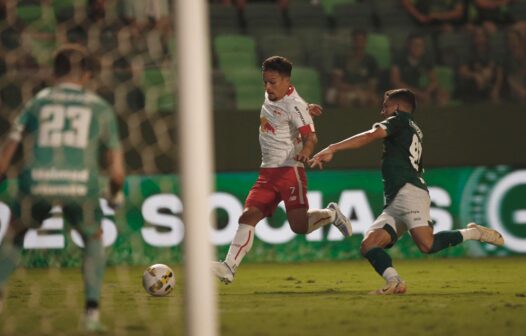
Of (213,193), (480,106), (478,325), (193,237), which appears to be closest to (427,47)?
(480,106)

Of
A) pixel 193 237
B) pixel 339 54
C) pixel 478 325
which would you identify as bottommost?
pixel 478 325

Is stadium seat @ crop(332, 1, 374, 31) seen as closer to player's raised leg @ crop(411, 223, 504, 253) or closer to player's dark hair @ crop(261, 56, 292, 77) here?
player's dark hair @ crop(261, 56, 292, 77)

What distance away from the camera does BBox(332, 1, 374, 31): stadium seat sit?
44.5 ft

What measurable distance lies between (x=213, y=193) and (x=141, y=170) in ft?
2.66

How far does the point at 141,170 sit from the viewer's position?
11.8 metres

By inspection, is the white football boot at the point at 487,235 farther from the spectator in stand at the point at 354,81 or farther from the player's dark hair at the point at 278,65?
the spectator in stand at the point at 354,81

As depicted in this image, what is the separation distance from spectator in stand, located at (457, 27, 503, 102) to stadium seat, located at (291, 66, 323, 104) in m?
1.69

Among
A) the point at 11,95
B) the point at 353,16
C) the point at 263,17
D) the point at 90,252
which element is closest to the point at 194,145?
the point at 90,252

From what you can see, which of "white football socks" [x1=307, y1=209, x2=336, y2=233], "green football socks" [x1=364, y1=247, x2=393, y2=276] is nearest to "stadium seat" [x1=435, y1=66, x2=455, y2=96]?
"white football socks" [x1=307, y1=209, x2=336, y2=233]

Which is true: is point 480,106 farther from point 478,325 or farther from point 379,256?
point 478,325

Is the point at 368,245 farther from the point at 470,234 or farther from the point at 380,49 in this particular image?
the point at 380,49

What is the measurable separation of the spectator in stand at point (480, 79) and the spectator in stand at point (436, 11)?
3.79ft

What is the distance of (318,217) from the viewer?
9.12 m

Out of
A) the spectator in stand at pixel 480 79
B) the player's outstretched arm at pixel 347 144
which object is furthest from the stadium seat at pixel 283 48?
the player's outstretched arm at pixel 347 144
